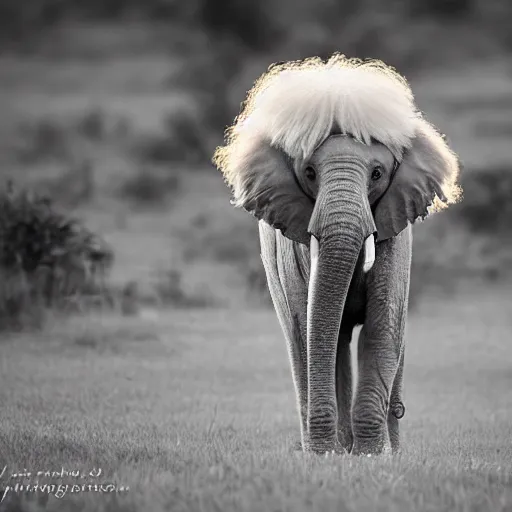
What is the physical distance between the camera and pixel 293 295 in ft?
28.6

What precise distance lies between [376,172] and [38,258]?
1279cm

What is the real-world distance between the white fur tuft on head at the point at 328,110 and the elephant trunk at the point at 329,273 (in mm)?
465

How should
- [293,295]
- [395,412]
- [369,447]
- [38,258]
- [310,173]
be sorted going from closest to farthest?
1. [310,173]
2. [369,447]
3. [293,295]
4. [395,412]
5. [38,258]

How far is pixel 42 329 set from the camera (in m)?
18.7

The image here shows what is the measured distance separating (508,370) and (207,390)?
6.12 m

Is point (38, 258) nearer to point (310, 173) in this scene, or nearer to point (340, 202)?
point (310, 173)

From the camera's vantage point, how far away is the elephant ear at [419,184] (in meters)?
8.20

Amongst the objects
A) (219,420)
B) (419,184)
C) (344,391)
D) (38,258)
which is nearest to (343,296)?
(419,184)

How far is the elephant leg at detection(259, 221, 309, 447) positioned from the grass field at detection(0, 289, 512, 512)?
0.60m

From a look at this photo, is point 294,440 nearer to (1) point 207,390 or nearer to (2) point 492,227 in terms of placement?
(1) point 207,390

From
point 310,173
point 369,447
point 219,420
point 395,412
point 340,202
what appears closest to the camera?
point 340,202

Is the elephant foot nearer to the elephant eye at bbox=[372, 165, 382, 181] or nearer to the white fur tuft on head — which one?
the elephant eye at bbox=[372, 165, 382, 181]

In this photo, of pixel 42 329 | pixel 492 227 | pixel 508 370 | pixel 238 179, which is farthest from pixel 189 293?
pixel 238 179

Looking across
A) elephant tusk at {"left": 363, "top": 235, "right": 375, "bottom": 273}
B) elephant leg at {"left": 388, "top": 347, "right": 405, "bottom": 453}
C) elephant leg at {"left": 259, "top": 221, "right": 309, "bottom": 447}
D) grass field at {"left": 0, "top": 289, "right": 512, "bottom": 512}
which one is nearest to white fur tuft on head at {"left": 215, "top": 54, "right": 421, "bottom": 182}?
elephant tusk at {"left": 363, "top": 235, "right": 375, "bottom": 273}
